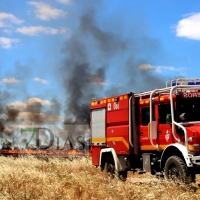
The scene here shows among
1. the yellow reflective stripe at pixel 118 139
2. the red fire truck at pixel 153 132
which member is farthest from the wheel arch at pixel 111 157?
the yellow reflective stripe at pixel 118 139

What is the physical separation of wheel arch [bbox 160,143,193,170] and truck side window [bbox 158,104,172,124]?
0.76 m

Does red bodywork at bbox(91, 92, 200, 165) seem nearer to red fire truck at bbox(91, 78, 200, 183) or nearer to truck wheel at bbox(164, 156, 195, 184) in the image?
red fire truck at bbox(91, 78, 200, 183)

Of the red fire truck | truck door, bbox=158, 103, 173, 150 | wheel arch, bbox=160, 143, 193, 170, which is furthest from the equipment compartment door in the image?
wheel arch, bbox=160, 143, 193, 170

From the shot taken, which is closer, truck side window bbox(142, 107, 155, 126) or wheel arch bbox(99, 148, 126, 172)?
truck side window bbox(142, 107, 155, 126)

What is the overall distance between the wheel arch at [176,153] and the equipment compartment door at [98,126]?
11.9ft

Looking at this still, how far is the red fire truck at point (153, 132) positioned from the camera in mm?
11312

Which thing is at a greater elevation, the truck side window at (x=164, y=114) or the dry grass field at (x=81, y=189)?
the truck side window at (x=164, y=114)

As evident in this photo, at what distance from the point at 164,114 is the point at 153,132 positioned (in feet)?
2.07

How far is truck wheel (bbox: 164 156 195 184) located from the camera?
11016 mm

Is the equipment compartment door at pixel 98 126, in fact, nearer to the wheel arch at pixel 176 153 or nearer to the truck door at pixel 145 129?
the truck door at pixel 145 129

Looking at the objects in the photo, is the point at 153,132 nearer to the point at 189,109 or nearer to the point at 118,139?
the point at 189,109

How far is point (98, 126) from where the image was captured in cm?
1593

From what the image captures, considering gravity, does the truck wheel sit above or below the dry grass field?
above

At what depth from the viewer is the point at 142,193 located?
8.81m
